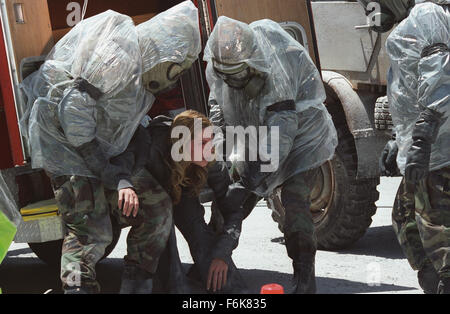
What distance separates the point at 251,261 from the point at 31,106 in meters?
2.34

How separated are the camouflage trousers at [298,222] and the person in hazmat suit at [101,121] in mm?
809

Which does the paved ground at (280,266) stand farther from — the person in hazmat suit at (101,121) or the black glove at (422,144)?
the person in hazmat suit at (101,121)

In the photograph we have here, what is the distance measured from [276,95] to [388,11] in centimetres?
178

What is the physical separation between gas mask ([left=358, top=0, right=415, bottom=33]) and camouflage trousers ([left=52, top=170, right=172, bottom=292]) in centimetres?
246

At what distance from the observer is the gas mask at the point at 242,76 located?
4.99m

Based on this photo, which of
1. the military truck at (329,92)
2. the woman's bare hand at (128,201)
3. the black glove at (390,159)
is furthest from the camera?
the military truck at (329,92)

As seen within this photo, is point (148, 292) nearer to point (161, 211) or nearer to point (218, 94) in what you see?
point (161, 211)

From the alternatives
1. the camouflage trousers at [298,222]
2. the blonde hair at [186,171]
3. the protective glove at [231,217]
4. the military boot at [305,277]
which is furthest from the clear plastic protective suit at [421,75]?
the blonde hair at [186,171]

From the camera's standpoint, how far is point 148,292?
15.9 ft

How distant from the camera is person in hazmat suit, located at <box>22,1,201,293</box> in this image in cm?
466

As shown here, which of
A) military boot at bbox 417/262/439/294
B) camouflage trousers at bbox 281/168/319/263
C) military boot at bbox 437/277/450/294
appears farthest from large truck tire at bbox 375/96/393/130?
military boot at bbox 437/277/450/294

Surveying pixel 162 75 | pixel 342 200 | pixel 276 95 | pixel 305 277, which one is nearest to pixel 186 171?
pixel 162 75

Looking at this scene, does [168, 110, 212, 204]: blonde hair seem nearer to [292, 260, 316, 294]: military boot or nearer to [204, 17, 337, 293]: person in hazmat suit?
[204, 17, 337, 293]: person in hazmat suit
